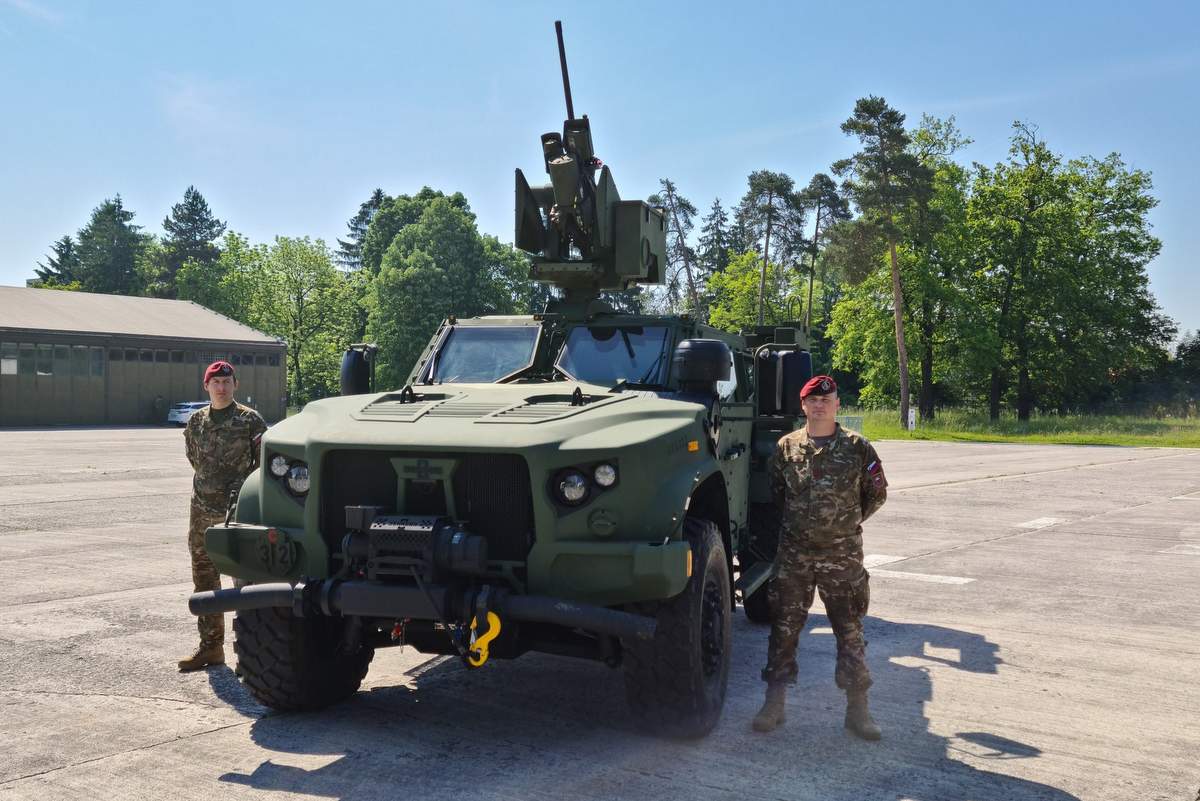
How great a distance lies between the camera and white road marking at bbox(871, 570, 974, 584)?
1010cm

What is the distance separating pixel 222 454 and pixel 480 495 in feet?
7.97

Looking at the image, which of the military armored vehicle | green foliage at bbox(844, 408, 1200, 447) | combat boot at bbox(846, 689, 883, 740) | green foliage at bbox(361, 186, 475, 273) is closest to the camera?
the military armored vehicle

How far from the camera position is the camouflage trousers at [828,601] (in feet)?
17.1

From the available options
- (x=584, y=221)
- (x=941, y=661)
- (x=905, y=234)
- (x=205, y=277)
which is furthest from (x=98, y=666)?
(x=205, y=277)

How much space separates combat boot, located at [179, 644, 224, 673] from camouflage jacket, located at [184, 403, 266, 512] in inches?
31.6

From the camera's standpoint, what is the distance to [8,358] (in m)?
42.6

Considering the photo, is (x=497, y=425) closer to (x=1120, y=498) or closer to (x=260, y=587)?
(x=260, y=587)

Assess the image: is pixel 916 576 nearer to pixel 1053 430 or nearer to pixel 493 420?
pixel 493 420

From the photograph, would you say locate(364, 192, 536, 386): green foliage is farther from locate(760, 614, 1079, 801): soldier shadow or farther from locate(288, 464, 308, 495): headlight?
locate(288, 464, 308, 495): headlight

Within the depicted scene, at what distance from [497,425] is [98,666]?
124 inches

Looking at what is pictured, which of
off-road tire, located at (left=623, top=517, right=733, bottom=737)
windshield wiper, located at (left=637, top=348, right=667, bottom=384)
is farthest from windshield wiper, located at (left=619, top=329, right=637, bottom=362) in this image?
off-road tire, located at (left=623, top=517, right=733, bottom=737)

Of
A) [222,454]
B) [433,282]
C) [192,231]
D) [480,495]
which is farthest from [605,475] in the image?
[192,231]

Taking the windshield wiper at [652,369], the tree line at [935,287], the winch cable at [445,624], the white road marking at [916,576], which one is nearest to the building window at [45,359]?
the tree line at [935,287]

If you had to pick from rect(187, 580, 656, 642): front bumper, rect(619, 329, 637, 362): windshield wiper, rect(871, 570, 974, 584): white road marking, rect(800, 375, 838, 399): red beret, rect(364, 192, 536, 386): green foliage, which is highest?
rect(364, 192, 536, 386): green foliage
